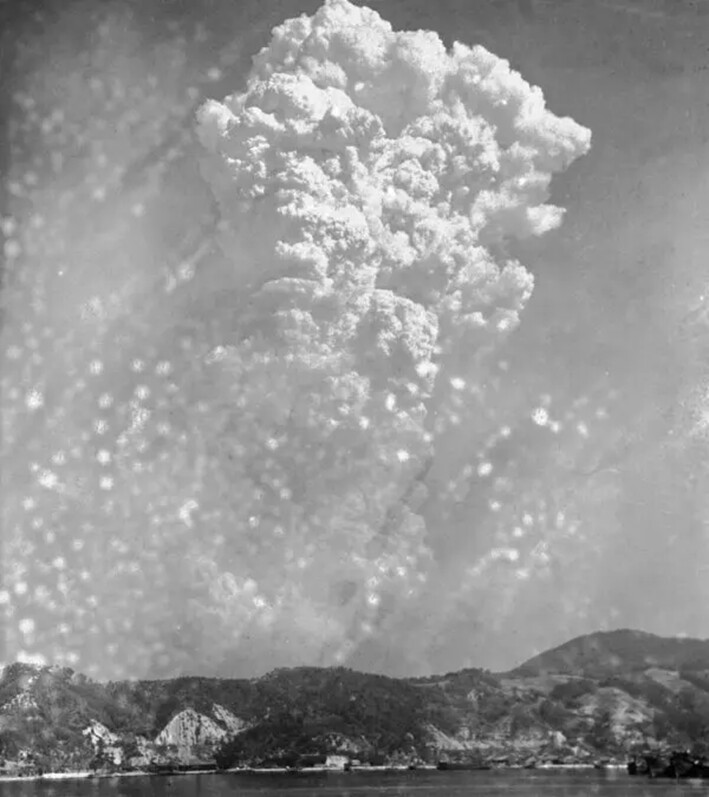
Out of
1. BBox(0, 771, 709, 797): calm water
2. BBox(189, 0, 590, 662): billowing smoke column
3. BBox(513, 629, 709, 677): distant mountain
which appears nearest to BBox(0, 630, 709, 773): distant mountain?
BBox(513, 629, 709, 677): distant mountain

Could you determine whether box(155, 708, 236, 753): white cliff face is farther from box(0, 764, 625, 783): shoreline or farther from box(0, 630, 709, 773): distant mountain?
box(0, 764, 625, 783): shoreline

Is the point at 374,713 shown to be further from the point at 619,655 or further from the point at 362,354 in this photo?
the point at 362,354

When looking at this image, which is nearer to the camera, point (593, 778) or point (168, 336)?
point (168, 336)

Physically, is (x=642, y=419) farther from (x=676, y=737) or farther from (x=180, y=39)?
(x=180, y=39)

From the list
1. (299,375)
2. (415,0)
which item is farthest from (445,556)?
(415,0)

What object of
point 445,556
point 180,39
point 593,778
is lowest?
point 593,778

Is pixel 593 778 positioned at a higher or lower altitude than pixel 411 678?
lower
